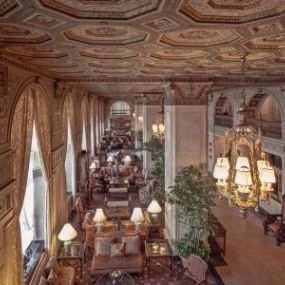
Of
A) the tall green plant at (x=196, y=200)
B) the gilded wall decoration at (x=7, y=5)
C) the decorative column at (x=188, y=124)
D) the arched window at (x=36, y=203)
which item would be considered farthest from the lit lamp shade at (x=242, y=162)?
the arched window at (x=36, y=203)

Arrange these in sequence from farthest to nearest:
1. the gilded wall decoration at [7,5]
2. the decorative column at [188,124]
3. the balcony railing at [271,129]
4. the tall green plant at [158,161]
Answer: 1. the balcony railing at [271,129]
2. the tall green plant at [158,161]
3. the decorative column at [188,124]
4. the gilded wall decoration at [7,5]

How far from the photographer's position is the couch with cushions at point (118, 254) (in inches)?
297

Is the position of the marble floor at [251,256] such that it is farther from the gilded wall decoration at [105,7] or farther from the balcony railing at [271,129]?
the gilded wall decoration at [105,7]

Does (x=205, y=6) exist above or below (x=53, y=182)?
above

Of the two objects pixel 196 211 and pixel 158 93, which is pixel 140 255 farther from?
pixel 158 93

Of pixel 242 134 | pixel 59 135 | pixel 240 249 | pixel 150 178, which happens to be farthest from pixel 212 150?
pixel 242 134

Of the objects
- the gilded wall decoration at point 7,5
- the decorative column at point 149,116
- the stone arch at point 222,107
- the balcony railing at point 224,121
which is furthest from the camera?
the stone arch at point 222,107

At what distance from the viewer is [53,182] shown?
8.30 metres

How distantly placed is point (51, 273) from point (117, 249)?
1.91 meters

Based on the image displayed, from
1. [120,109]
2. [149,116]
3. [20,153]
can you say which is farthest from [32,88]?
[120,109]

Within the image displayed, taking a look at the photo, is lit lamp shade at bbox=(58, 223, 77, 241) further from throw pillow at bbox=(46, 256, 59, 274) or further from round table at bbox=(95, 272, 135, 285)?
round table at bbox=(95, 272, 135, 285)

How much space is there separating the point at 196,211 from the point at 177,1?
5.44m

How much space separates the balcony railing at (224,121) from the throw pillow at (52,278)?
10.8 metres

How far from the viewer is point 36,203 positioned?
24.5 feet
